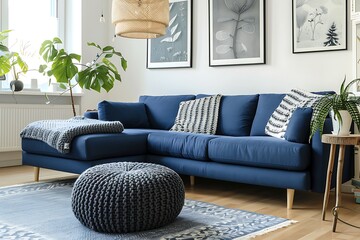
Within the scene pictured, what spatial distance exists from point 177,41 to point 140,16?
1753mm

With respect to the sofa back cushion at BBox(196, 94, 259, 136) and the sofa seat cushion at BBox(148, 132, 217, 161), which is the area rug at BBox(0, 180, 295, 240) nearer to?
the sofa seat cushion at BBox(148, 132, 217, 161)

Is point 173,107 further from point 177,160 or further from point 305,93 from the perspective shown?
point 305,93

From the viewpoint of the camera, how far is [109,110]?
4371 millimetres

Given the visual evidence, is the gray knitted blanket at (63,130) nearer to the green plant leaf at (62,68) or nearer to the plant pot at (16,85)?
the green plant leaf at (62,68)

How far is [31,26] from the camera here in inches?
210

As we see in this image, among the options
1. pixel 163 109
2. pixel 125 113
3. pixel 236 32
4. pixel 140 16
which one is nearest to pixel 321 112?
pixel 140 16

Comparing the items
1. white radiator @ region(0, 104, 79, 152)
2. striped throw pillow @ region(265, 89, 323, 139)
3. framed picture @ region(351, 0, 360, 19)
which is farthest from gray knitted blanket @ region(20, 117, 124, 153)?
framed picture @ region(351, 0, 360, 19)

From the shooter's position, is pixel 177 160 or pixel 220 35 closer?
pixel 177 160

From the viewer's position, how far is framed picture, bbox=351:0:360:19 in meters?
3.45

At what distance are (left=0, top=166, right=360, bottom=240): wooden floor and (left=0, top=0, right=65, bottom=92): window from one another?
1358 mm

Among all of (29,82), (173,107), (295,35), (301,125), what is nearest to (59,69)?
(29,82)

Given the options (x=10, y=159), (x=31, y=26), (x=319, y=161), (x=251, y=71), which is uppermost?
(x=31, y=26)

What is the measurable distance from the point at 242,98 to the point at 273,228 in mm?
1767

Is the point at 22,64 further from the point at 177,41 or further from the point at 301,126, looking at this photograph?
the point at 301,126
